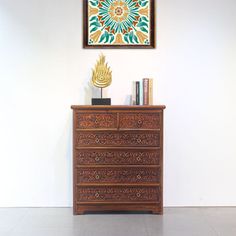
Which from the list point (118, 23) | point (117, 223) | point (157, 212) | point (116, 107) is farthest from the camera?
point (118, 23)

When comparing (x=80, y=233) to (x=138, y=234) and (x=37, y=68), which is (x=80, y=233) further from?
(x=37, y=68)

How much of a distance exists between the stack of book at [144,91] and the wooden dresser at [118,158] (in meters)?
0.16

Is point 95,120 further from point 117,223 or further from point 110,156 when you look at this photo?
point 117,223

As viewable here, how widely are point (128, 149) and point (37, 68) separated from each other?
4.14ft

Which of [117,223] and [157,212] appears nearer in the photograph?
[117,223]

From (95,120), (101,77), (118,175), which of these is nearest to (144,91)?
(101,77)

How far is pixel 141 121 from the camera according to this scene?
3295 mm

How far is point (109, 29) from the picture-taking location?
3.61 metres

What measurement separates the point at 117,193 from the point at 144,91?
101 cm

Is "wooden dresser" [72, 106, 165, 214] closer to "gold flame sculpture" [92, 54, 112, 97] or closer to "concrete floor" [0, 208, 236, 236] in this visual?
"concrete floor" [0, 208, 236, 236]

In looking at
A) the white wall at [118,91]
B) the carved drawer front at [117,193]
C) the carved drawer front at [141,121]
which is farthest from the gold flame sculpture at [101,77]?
the carved drawer front at [117,193]

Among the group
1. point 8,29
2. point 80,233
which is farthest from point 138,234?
point 8,29

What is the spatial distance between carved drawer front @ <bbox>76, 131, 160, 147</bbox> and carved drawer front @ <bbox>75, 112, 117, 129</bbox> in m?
0.06

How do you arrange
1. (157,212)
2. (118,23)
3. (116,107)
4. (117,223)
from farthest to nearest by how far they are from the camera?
(118,23)
(157,212)
(116,107)
(117,223)
